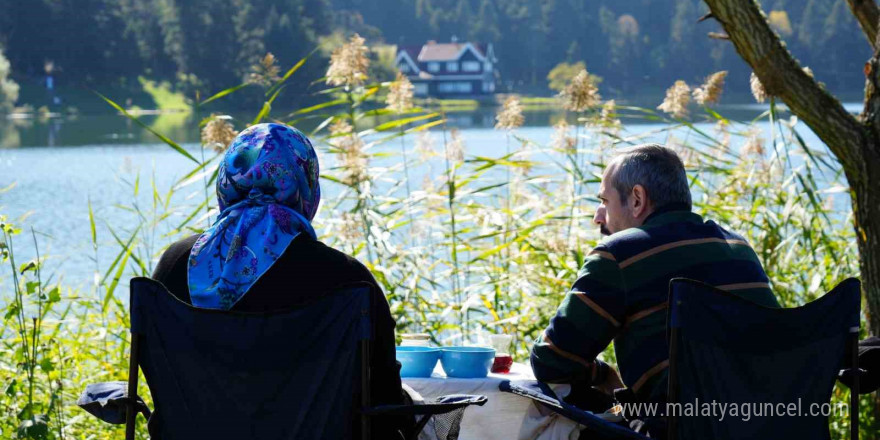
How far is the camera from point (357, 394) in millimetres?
1620

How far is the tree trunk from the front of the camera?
9.76ft

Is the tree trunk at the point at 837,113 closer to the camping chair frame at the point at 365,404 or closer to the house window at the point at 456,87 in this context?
the camping chair frame at the point at 365,404

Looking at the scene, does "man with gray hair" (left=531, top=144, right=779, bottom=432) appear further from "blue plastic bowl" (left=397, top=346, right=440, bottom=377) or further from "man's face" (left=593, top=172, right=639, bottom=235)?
"blue plastic bowl" (left=397, top=346, right=440, bottom=377)

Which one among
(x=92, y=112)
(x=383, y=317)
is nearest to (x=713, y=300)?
(x=383, y=317)

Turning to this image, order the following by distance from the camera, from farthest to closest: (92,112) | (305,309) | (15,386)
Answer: (92,112), (15,386), (305,309)

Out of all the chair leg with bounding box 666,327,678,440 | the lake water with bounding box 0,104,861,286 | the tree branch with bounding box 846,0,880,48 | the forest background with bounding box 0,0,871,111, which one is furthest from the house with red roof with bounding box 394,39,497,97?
the chair leg with bounding box 666,327,678,440

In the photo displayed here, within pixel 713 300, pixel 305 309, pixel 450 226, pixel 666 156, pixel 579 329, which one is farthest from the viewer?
pixel 450 226

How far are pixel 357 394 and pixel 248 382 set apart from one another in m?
0.17

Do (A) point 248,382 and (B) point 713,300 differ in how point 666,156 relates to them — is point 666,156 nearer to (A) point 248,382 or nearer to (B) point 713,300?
(B) point 713,300

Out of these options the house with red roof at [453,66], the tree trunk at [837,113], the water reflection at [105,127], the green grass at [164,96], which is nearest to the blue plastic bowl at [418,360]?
the tree trunk at [837,113]

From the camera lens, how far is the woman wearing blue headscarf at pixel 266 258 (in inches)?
66.4

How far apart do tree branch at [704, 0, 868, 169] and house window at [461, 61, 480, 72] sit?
37262mm

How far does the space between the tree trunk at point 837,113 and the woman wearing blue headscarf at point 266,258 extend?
170cm

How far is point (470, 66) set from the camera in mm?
42812
